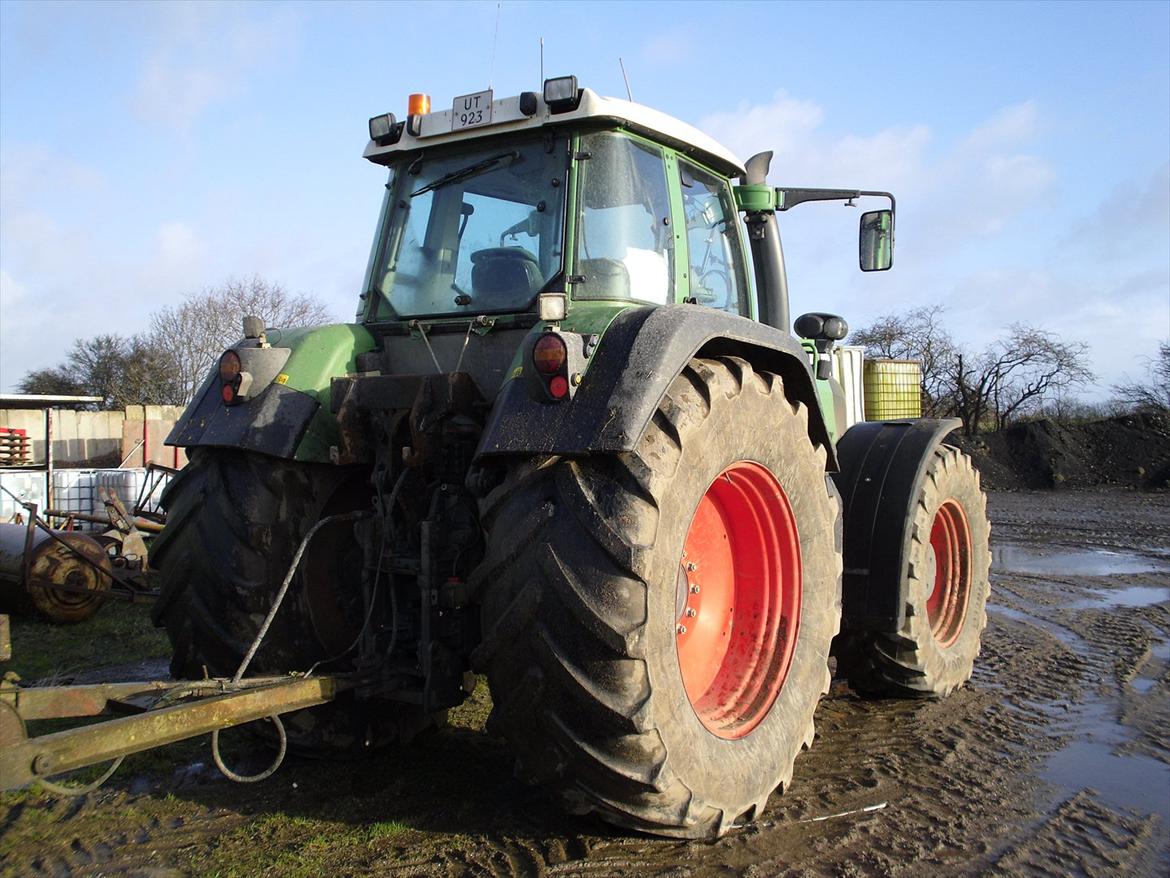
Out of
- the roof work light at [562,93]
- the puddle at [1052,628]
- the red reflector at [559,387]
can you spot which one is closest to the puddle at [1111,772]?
the puddle at [1052,628]

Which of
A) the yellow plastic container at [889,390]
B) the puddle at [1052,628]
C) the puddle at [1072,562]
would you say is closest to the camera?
the puddle at [1052,628]

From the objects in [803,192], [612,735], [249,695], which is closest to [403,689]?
[249,695]

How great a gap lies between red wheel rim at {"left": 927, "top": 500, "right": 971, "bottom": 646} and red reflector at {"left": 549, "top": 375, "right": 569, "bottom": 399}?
330 cm

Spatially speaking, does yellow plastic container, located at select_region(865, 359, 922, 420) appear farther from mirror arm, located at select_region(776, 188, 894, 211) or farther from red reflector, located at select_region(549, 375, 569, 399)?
red reflector, located at select_region(549, 375, 569, 399)

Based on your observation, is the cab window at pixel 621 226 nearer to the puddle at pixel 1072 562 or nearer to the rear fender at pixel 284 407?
the rear fender at pixel 284 407

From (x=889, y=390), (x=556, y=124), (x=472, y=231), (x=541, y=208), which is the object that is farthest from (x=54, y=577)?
(x=889, y=390)

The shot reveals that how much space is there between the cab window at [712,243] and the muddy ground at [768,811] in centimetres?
207

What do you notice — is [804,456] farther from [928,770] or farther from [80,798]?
[80,798]

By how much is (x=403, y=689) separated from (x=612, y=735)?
38.3 inches

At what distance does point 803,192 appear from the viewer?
523cm

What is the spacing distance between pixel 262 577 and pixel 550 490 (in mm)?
1424

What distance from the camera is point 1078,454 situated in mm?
18625

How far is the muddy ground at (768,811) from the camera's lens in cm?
307

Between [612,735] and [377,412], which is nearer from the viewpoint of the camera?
[612,735]
